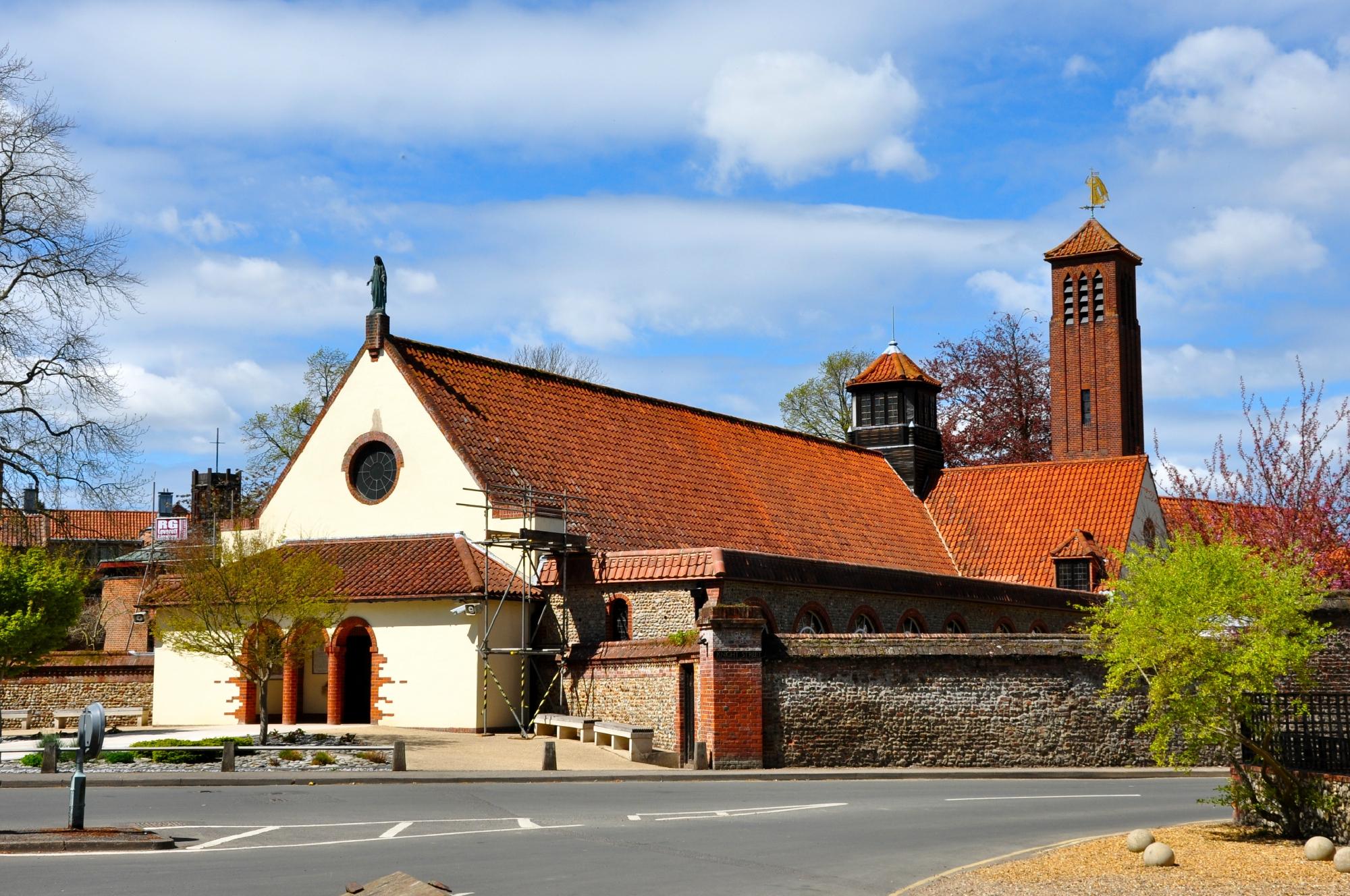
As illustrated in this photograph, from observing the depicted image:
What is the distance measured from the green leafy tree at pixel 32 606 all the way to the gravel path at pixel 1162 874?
24.7 meters

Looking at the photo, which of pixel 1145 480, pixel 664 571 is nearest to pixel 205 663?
pixel 664 571

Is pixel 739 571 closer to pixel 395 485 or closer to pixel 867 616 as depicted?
pixel 867 616

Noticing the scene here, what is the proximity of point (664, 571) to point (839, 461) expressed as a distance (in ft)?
60.4

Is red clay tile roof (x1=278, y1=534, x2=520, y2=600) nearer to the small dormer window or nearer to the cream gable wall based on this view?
the cream gable wall

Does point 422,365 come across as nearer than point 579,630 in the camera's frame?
No

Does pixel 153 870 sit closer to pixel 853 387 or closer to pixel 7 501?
pixel 7 501

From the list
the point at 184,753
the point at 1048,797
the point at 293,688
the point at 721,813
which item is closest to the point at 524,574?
the point at 293,688

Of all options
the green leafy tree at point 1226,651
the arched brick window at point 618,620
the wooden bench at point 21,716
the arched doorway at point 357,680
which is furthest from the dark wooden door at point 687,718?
the wooden bench at point 21,716

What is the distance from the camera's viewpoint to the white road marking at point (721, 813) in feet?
64.2

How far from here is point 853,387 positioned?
2253 inches

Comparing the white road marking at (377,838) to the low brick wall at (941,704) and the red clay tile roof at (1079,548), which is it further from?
the red clay tile roof at (1079,548)

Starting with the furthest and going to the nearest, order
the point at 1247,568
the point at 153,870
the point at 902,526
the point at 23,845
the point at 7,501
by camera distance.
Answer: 1. the point at 902,526
2. the point at 7,501
3. the point at 1247,568
4. the point at 23,845
5. the point at 153,870

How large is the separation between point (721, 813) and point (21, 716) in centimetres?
2514

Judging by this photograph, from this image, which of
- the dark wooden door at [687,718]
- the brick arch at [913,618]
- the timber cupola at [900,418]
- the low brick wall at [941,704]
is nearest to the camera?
the low brick wall at [941,704]
